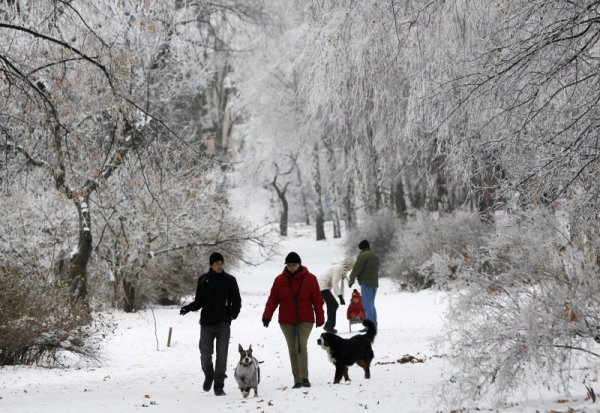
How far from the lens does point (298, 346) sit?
9.36 m

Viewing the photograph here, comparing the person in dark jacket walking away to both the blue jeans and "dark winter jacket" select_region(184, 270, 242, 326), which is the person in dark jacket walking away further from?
"dark winter jacket" select_region(184, 270, 242, 326)

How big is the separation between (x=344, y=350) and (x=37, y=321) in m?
4.65

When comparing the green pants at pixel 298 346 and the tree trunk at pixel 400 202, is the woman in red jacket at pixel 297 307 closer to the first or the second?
the green pants at pixel 298 346

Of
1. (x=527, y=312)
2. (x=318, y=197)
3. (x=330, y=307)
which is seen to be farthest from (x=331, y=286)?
(x=318, y=197)

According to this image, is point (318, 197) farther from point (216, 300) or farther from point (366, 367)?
point (216, 300)

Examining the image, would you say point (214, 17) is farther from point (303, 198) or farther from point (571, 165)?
point (303, 198)

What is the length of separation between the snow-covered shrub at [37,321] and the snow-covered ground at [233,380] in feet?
1.06

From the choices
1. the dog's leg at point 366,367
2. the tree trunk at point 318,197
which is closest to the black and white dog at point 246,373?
the dog's leg at point 366,367

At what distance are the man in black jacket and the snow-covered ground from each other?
39 centimetres

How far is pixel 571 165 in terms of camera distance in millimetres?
6324

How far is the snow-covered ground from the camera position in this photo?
7953mm

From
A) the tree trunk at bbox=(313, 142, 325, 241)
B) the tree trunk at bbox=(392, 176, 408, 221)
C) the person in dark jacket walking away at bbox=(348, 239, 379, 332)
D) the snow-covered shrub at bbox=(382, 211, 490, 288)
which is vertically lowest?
the person in dark jacket walking away at bbox=(348, 239, 379, 332)

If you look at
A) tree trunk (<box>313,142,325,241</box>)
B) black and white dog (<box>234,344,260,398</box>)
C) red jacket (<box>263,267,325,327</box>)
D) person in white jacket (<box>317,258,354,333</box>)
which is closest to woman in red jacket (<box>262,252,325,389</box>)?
red jacket (<box>263,267,325,327</box>)

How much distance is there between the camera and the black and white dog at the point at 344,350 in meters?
9.29
